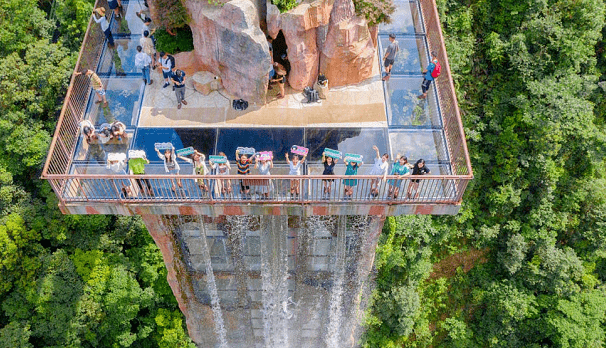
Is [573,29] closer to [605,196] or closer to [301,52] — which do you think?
[605,196]

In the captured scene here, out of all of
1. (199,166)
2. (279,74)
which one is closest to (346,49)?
(279,74)

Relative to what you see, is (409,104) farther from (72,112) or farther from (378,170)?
(72,112)

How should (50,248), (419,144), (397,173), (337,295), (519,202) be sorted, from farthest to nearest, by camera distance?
(519,202) < (50,248) < (337,295) < (419,144) < (397,173)

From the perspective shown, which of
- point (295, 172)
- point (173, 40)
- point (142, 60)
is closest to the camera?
point (295, 172)

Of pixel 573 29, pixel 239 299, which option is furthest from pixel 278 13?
pixel 573 29

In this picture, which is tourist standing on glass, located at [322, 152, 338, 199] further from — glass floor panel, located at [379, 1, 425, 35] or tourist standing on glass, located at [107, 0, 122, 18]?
tourist standing on glass, located at [107, 0, 122, 18]

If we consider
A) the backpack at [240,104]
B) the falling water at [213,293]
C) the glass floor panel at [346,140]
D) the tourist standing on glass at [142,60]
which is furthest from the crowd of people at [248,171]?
the falling water at [213,293]

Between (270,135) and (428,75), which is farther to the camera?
(428,75)
